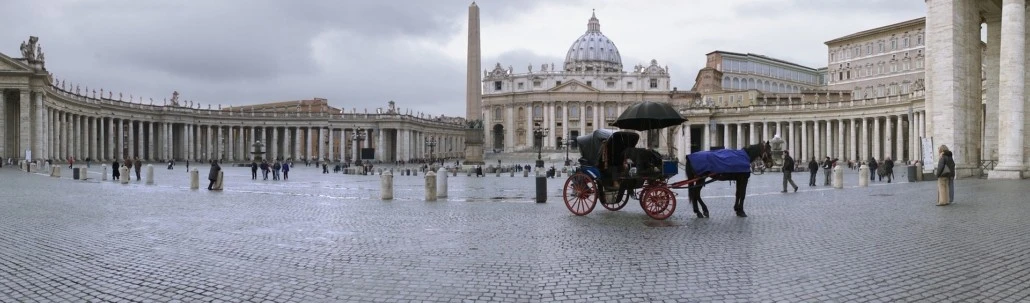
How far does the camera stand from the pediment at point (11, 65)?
52250 mm

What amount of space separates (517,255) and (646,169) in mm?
5825

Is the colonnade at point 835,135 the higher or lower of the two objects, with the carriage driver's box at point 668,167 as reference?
higher

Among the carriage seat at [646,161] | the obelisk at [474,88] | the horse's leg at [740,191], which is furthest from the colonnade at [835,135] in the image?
the carriage seat at [646,161]

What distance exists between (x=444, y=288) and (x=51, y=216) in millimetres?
11420

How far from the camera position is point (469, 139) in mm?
52500

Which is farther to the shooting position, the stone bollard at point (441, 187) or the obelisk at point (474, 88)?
the obelisk at point (474, 88)

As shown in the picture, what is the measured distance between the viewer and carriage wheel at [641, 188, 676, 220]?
1368 centimetres

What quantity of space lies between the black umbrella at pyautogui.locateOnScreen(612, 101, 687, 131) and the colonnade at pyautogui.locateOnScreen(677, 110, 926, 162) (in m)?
44.1

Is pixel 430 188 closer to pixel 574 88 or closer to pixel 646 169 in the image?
pixel 646 169

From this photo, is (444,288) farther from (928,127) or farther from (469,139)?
(469,139)

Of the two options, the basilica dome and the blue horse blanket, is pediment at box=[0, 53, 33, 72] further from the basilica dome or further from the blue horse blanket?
the basilica dome

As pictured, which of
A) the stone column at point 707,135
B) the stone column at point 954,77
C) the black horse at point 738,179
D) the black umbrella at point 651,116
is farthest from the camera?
the stone column at point 707,135

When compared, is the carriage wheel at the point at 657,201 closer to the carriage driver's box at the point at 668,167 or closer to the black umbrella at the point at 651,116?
the carriage driver's box at the point at 668,167

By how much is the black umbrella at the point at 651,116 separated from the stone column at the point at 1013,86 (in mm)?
19016
